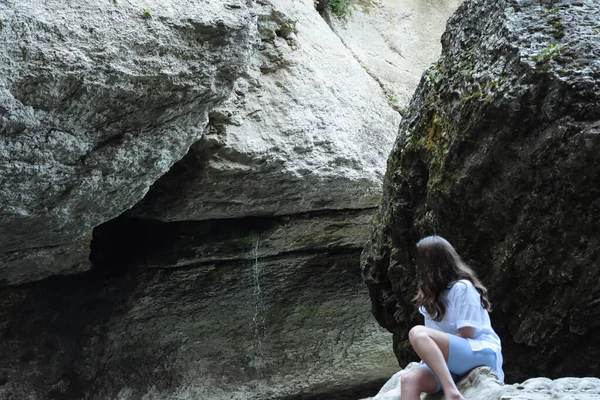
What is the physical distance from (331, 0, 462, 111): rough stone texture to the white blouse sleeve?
4.31 metres

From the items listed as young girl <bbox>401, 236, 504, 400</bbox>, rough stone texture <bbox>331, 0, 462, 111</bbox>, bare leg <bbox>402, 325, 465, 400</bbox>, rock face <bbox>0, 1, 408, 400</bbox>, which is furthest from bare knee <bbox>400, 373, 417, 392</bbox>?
rough stone texture <bbox>331, 0, 462, 111</bbox>

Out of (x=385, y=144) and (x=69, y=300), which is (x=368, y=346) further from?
(x=69, y=300)

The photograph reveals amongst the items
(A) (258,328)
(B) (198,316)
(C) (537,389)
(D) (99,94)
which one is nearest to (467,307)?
(C) (537,389)

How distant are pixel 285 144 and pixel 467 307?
2786mm

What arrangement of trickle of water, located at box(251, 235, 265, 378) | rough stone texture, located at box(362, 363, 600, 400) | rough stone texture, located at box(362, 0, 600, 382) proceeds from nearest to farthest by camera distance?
rough stone texture, located at box(362, 363, 600, 400)
rough stone texture, located at box(362, 0, 600, 382)
trickle of water, located at box(251, 235, 265, 378)

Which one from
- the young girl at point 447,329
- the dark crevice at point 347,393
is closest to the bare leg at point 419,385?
the young girl at point 447,329

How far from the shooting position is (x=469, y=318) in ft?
9.73

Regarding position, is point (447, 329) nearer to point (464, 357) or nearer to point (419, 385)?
point (464, 357)

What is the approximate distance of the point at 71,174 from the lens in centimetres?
432

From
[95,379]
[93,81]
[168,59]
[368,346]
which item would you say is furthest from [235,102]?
[368,346]

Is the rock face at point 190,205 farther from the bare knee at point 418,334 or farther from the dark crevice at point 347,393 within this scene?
the bare knee at point 418,334

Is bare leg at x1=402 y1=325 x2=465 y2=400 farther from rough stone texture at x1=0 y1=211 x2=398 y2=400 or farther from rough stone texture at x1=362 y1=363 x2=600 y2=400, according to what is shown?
rough stone texture at x1=0 y1=211 x2=398 y2=400

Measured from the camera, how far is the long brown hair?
3.09 metres

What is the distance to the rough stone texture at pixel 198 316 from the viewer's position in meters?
6.30
